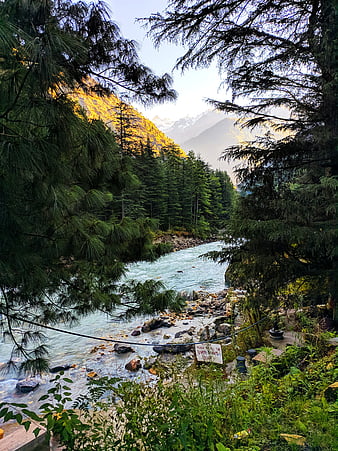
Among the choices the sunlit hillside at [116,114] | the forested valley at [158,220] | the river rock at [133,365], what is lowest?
the river rock at [133,365]

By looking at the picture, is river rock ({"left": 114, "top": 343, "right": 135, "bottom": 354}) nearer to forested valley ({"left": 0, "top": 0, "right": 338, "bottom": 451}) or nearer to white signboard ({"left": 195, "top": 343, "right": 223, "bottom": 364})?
forested valley ({"left": 0, "top": 0, "right": 338, "bottom": 451})

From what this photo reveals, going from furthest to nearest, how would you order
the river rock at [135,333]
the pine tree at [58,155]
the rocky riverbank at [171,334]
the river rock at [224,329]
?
the river rock at [135,333] → the river rock at [224,329] → the rocky riverbank at [171,334] → the pine tree at [58,155]

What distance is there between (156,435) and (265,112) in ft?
11.8

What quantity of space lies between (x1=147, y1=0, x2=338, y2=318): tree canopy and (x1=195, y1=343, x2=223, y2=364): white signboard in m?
0.91

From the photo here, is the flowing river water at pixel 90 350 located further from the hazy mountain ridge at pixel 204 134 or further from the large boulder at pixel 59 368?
the hazy mountain ridge at pixel 204 134

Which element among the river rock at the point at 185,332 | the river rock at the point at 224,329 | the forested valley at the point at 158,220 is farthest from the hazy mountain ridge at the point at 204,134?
the forested valley at the point at 158,220

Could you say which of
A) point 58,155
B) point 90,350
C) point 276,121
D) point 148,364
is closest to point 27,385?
point 90,350

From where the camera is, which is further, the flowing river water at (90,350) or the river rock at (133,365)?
the river rock at (133,365)

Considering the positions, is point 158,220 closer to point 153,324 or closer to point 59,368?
point 59,368

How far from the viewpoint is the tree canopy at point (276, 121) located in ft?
9.73

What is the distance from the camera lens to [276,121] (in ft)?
12.0

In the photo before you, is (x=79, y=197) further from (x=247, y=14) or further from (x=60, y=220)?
(x=247, y=14)

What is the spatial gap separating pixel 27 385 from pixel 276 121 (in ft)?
17.8

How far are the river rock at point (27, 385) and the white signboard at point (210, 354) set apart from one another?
3.07 m
